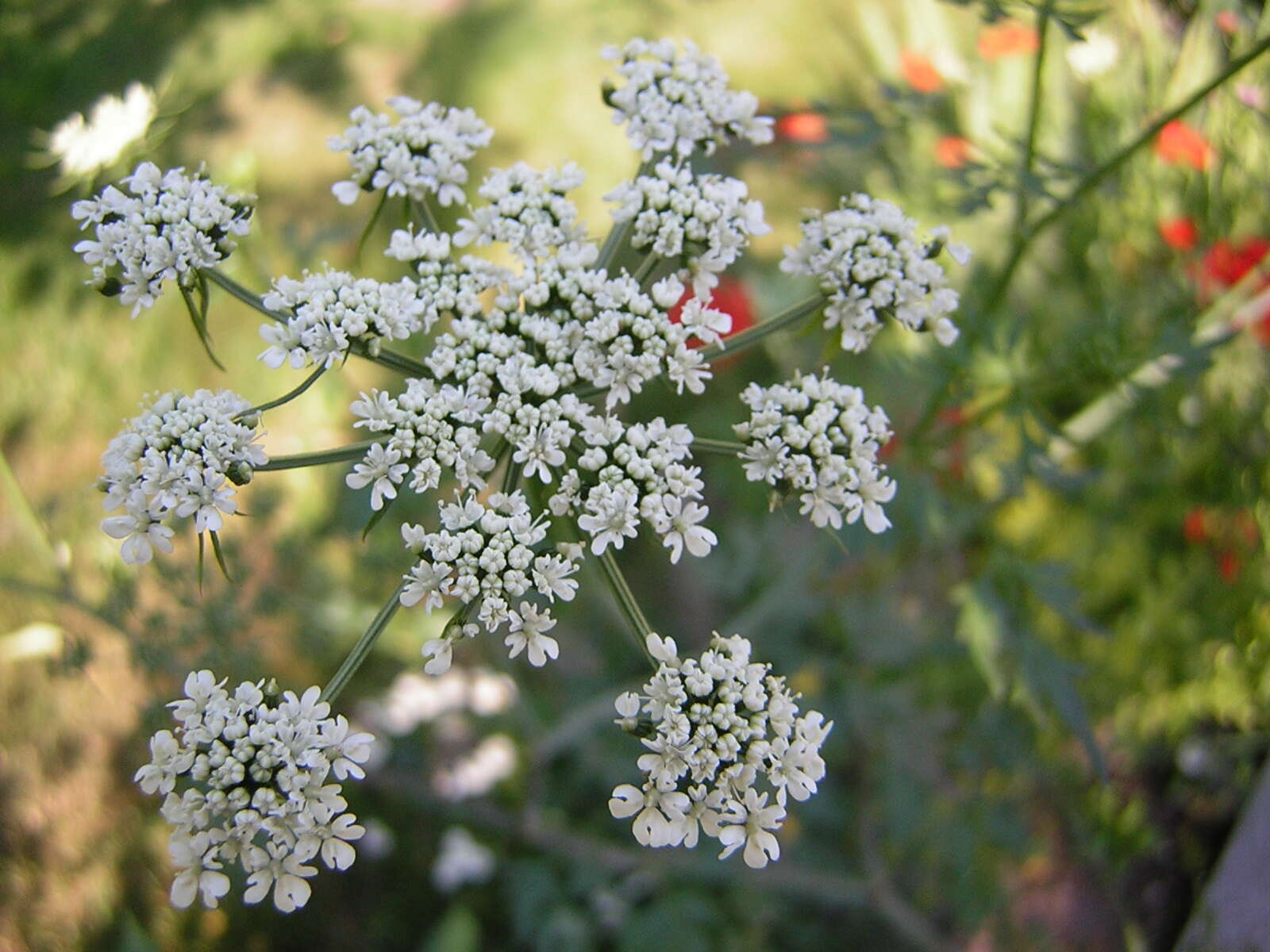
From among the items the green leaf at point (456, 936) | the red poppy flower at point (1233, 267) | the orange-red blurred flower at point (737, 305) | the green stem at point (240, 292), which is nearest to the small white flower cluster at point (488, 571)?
the green stem at point (240, 292)

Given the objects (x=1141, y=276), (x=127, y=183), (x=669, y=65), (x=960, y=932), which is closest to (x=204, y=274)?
(x=127, y=183)

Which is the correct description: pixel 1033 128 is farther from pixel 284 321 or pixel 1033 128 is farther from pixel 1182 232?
pixel 284 321

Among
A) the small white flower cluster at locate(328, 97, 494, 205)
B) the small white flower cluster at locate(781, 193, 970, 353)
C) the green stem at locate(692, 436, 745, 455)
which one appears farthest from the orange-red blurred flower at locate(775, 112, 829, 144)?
the green stem at locate(692, 436, 745, 455)

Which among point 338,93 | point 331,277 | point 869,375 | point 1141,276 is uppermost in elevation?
point 338,93

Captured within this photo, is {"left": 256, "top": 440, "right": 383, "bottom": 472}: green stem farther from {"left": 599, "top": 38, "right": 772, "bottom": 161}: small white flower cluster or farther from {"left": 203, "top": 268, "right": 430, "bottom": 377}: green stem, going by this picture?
{"left": 599, "top": 38, "right": 772, "bottom": 161}: small white flower cluster

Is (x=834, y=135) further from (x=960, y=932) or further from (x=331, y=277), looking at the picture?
(x=960, y=932)

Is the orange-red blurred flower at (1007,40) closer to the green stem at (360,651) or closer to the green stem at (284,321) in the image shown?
the green stem at (284,321)
